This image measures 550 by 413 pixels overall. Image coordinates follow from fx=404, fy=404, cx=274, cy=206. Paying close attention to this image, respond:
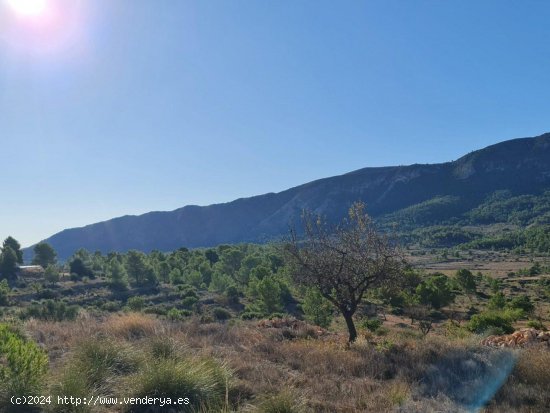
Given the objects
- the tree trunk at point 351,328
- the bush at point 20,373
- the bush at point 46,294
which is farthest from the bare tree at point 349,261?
the bush at point 46,294

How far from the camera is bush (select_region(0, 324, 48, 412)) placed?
5.85m

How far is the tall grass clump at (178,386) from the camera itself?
19.7ft

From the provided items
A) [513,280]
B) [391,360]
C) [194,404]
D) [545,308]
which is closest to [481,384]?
[391,360]

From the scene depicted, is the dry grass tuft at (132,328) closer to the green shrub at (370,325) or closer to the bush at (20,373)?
the bush at (20,373)

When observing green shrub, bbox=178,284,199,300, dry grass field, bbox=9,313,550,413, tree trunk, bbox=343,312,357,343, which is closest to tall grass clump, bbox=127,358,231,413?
dry grass field, bbox=9,313,550,413

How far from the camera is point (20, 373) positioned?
607 centimetres

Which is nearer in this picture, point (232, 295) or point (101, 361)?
point (101, 361)

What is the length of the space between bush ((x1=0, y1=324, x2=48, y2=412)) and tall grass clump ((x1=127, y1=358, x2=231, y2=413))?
1380 millimetres

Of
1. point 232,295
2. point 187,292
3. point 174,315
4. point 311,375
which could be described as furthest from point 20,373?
point 187,292

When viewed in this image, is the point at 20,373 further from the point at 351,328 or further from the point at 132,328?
the point at 351,328

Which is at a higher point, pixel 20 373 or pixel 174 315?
pixel 20 373

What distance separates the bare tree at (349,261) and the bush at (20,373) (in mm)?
9665

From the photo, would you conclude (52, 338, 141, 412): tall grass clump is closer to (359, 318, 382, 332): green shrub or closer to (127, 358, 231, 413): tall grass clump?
(127, 358, 231, 413): tall grass clump

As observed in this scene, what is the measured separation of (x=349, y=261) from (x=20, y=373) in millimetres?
10566
